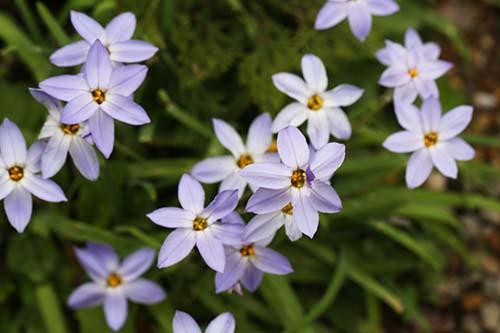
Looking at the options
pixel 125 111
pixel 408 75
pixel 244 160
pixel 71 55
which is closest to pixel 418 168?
pixel 408 75

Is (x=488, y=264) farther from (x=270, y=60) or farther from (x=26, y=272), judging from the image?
(x=26, y=272)

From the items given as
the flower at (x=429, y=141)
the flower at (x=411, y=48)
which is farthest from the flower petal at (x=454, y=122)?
the flower at (x=411, y=48)

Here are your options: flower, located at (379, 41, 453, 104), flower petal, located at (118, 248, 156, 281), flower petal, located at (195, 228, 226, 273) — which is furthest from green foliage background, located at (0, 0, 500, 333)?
flower petal, located at (195, 228, 226, 273)

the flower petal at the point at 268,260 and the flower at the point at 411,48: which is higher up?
the flower at the point at 411,48

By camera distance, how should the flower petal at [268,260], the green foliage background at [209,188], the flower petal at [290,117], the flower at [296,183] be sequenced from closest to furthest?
the flower at [296,183] < the flower petal at [268,260] < the flower petal at [290,117] < the green foliage background at [209,188]

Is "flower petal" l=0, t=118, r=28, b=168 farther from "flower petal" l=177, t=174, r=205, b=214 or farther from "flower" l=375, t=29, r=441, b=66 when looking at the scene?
"flower" l=375, t=29, r=441, b=66

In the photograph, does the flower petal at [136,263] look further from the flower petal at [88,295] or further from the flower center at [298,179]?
the flower center at [298,179]
